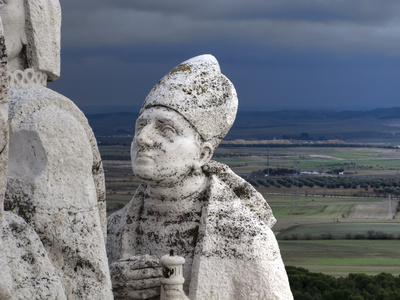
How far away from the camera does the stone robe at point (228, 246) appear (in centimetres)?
1032

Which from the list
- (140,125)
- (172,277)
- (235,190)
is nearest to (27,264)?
(172,277)

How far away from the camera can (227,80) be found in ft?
36.2

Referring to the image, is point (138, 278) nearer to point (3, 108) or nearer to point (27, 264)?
point (27, 264)

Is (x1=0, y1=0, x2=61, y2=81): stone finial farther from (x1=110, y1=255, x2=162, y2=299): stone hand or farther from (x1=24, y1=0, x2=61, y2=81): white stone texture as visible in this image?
(x1=110, y1=255, x2=162, y2=299): stone hand

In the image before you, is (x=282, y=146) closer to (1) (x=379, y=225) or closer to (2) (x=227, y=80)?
(1) (x=379, y=225)

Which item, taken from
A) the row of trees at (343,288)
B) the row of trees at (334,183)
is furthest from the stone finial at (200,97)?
the row of trees at (334,183)

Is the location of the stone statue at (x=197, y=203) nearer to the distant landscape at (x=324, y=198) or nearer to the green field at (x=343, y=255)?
the distant landscape at (x=324, y=198)

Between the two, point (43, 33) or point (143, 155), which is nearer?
point (43, 33)

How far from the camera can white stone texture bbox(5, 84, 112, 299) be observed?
6777mm

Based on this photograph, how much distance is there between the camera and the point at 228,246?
10.5 metres

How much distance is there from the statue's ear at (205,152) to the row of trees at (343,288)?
1546 centimetres

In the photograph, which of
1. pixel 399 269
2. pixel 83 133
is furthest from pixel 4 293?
pixel 399 269

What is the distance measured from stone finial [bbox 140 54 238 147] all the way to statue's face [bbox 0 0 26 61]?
9.68 feet

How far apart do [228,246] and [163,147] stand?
141cm
